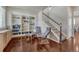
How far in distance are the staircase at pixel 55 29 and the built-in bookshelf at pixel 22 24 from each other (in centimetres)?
26

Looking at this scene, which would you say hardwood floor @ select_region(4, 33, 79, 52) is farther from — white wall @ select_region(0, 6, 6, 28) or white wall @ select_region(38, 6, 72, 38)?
white wall @ select_region(0, 6, 6, 28)

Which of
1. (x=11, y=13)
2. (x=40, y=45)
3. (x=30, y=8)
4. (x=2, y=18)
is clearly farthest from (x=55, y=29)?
(x=2, y=18)

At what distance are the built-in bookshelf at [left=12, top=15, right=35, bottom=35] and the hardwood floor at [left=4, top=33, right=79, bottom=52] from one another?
0.13m

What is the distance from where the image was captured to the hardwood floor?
2.10 metres

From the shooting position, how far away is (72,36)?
2.11 meters

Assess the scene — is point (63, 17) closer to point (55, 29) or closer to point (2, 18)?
point (55, 29)

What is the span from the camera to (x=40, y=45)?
2127 millimetres

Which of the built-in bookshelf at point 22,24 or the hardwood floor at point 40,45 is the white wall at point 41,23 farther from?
the hardwood floor at point 40,45

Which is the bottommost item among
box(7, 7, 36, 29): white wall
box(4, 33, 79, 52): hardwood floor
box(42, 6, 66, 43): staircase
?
box(4, 33, 79, 52): hardwood floor

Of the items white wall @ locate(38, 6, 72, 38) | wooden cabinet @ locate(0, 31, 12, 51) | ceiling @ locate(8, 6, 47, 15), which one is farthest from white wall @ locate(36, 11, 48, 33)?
wooden cabinet @ locate(0, 31, 12, 51)

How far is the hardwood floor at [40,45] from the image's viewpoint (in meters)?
2.10
